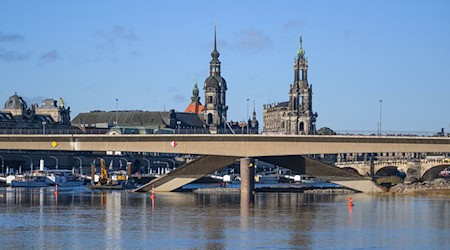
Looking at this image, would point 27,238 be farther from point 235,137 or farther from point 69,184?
point 69,184

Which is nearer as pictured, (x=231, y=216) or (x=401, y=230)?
(x=401, y=230)

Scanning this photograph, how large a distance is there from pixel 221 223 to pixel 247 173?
49320 millimetres

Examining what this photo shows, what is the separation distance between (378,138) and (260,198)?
1575 cm

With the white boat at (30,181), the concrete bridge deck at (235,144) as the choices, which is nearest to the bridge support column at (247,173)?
the concrete bridge deck at (235,144)

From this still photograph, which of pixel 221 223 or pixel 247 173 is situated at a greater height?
pixel 247 173

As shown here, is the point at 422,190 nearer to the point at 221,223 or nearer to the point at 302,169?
the point at 302,169

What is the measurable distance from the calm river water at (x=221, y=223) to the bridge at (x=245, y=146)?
745cm

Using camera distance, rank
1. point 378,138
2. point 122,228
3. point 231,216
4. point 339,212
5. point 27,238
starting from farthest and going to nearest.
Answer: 1. point 378,138
2. point 339,212
3. point 231,216
4. point 122,228
5. point 27,238

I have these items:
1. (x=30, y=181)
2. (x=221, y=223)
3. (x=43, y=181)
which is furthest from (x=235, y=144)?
(x=43, y=181)

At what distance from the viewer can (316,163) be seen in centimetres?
13900

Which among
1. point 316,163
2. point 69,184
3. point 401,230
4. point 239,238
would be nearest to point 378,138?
point 316,163

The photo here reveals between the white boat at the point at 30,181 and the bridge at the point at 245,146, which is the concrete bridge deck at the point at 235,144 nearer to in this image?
the bridge at the point at 245,146

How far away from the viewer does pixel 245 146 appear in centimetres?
13725

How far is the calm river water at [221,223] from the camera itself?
75938mm
